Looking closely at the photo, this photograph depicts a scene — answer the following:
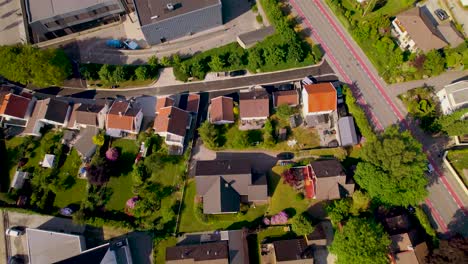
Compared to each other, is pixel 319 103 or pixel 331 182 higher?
pixel 319 103

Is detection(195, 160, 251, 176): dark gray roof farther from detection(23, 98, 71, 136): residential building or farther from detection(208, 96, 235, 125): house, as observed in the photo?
detection(23, 98, 71, 136): residential building

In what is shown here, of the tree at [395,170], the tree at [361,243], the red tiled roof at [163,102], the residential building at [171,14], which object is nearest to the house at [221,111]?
the red tiled roof at [163,102]

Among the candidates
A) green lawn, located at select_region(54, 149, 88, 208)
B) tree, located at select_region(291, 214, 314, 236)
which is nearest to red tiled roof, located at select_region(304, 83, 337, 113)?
tree, located at select_region(291, 214, 314, 236)

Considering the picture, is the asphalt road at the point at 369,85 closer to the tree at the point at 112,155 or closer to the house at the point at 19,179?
the tree at the point at 112,155

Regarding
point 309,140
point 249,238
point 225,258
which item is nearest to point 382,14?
point 309,140

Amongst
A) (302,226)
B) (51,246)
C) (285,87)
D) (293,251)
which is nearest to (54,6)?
(51,246)

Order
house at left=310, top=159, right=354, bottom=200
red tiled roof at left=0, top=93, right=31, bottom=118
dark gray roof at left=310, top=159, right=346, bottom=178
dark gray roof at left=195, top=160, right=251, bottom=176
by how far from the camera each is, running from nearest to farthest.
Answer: house at left=310, top=159, right=354, bottom=200
dark gray roof at left=310, top=159, right=346, bottom=178
dark gray roof at left=195, top=160, right=251, bottom=176
red tiled roof at left=0, top=93, right=31, bottom=118

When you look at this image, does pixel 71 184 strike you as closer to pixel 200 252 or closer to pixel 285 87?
pixel 200 252

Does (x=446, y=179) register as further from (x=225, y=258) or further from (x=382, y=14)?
(x=225, y=258)
